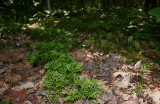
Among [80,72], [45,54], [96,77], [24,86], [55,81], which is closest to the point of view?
[55,81]

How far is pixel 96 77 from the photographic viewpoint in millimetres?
2656

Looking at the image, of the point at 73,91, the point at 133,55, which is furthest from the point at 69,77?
the point at 133,55

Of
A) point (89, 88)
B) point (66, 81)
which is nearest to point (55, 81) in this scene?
point (66, 81)

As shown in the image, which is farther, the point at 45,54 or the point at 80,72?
the point at 45,54

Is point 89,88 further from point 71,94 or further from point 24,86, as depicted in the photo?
point 24,86

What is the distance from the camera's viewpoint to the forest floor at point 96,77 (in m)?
2.09

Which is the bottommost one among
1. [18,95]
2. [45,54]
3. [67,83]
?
[18,95]

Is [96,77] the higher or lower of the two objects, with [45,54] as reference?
lower

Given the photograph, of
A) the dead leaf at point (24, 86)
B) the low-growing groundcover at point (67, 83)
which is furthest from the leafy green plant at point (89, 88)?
the dead leaf at point (24, 86)

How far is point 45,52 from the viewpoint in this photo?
130 inches

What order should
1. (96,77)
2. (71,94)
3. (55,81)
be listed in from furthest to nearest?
(96,77), (55,81), (71,94)

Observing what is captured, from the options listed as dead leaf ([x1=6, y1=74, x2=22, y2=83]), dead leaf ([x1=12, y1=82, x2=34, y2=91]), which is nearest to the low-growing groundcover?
dead leaf ([x1=12, y1=82, x2=34, y2=91])

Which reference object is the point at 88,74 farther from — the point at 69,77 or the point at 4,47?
the point at 4,47

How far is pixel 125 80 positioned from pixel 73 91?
107cm
